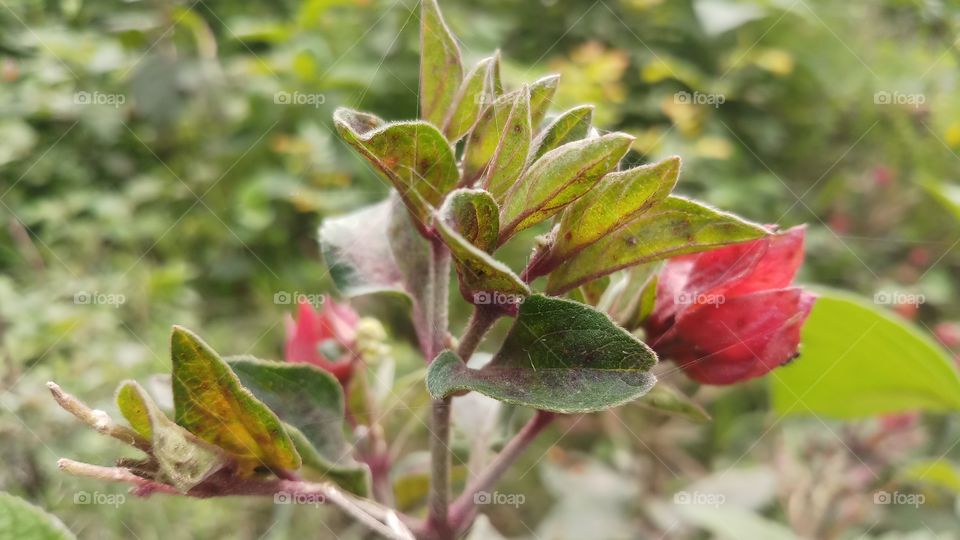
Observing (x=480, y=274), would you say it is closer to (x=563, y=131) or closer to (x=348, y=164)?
(x=563, y=131)

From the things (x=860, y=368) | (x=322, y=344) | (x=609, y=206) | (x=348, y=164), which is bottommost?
(x=348, y=164)

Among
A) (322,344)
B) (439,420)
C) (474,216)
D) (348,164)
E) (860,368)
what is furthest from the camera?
(348,164)

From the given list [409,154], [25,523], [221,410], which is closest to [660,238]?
[409,154]

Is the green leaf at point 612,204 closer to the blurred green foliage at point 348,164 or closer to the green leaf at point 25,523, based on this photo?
the green leaf at point 25,523

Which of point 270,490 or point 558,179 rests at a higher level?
point 558,179

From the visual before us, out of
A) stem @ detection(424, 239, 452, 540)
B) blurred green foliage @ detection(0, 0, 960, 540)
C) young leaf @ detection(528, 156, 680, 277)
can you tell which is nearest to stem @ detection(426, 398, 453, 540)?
stem @ detection(424, 239, 452, 540)

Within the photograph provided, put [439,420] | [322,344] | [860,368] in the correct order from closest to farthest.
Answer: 1. [439,420]
2. [322,344]
3. [860,368]

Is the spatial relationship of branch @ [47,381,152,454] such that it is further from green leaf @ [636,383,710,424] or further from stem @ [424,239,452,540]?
green leaf @ [636,383,710,424]
